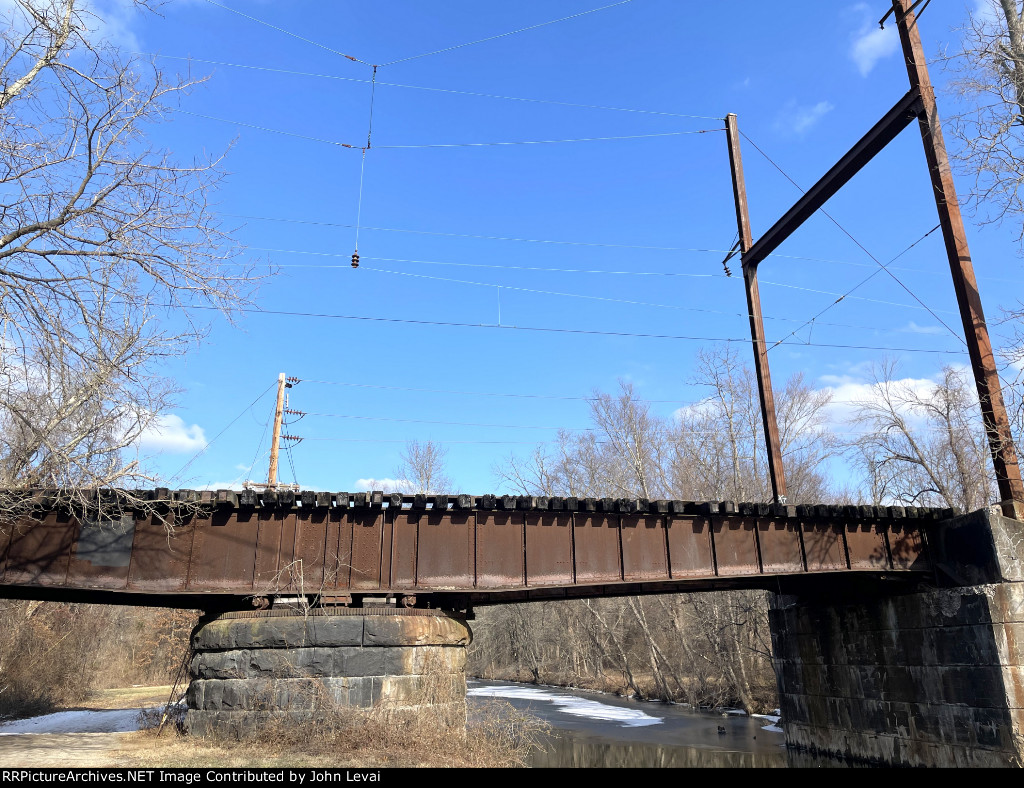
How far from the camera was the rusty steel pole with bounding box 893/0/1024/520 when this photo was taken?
578 inches

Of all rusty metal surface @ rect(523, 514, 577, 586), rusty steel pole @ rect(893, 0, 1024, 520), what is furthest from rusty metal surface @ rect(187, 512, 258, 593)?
rusty steel pole @ rect(893, 0, 1024, 520)

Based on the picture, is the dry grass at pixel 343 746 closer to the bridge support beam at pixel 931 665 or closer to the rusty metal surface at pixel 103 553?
the rusty metal surface at pixel 103 553

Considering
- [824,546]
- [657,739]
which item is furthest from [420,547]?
[657,739]

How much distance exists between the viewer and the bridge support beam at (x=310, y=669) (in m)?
11.4

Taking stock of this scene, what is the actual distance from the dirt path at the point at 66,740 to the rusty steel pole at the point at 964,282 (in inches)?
697

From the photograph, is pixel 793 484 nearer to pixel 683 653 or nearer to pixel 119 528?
pixel 683 653

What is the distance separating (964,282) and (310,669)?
16459 millimetres

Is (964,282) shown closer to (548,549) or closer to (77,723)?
(548,549)

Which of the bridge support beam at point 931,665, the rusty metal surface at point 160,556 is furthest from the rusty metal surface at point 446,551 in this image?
the bridge support beam at point 931,665

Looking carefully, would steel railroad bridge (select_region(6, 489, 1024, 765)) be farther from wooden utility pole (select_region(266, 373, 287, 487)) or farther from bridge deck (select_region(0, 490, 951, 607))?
wooden utility pole (select_region(266, 373, 287, 487))

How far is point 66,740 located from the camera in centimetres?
1262

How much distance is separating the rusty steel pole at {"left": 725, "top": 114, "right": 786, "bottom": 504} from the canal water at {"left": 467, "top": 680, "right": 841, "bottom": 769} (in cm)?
699

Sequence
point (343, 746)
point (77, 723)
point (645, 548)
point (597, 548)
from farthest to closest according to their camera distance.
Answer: point (77, 723) < point (645, 548) < point (597, 548) < point (343, 746)
